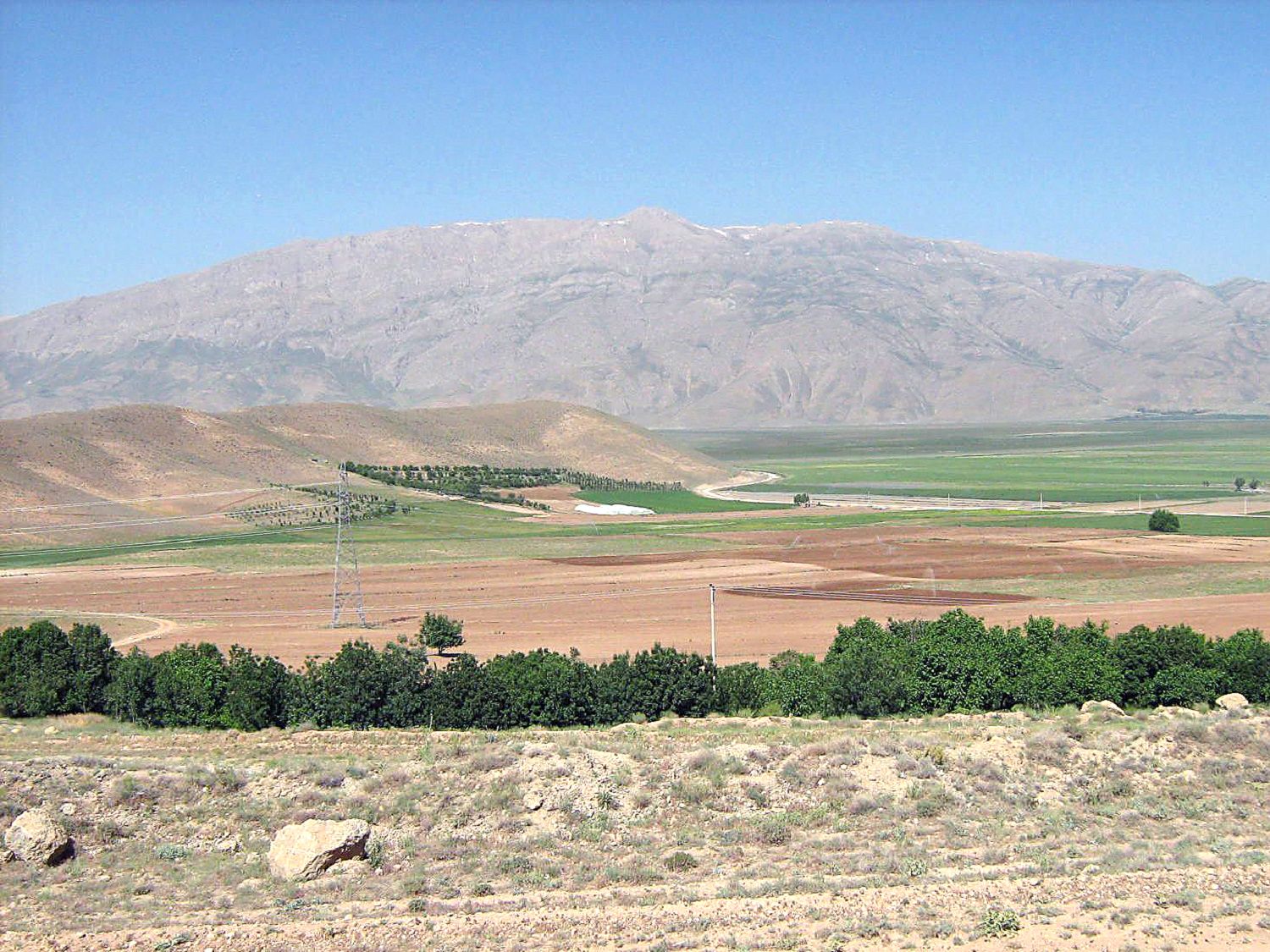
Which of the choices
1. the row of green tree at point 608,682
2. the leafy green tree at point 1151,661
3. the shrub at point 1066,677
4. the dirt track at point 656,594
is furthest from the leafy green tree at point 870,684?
the dirt track at point 656,594

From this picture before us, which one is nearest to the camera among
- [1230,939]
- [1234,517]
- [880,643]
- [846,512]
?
[1230,939]

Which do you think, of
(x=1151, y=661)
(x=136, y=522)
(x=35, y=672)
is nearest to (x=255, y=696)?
(x=35, y=672)

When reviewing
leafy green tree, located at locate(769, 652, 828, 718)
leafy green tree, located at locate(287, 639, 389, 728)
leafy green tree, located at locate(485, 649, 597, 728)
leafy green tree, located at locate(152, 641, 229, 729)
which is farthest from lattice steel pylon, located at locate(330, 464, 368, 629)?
leafy green tree, located at locate(769, 652, 828, 718)

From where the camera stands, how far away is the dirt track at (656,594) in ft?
195

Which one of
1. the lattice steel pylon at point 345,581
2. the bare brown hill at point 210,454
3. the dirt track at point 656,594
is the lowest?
the dirt track at point 656,594

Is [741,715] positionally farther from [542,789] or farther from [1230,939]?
[1230,939]

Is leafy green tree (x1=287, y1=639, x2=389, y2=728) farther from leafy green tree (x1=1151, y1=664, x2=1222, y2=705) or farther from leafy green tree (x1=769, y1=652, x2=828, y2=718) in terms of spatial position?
leafy green tree (x1=1151, y1=664, x2=1222, y2=705)

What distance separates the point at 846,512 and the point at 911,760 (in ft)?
321

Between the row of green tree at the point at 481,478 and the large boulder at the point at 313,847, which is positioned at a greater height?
the row of green tree at the point at 481,478

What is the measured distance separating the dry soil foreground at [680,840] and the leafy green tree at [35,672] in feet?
26.1

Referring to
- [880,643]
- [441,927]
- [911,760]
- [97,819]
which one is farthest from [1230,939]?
[880,643]

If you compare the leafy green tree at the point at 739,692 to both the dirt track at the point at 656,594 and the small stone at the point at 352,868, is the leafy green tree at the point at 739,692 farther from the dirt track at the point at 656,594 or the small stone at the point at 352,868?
the small stone at the point at 352,868

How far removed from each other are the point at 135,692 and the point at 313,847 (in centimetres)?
1780

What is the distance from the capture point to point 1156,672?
135 feet
